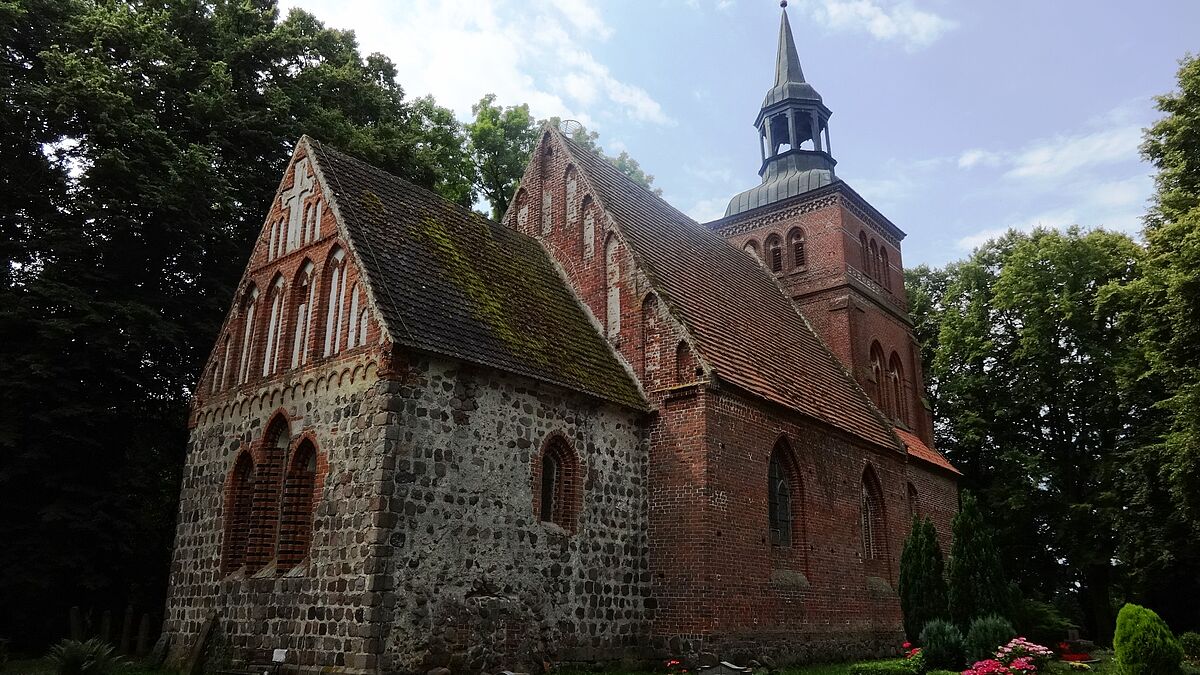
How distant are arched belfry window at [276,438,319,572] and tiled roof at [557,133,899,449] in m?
6.85

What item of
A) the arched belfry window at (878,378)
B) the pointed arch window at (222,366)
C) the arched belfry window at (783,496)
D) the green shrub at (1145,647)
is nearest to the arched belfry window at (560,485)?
the arched belfry window at (783,496)

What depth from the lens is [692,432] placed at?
47.4 ft

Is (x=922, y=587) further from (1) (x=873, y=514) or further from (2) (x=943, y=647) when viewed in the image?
(1) (x=873, y=514)

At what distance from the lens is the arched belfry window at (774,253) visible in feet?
82.9

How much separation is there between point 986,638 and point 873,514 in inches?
266

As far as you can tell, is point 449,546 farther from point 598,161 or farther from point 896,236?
point 896,236

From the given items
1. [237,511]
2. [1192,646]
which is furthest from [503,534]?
[1192,646]

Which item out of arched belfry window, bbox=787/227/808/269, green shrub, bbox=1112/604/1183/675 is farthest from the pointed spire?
green shrub, bbox=1112/604/1183/675

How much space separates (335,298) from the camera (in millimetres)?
12742

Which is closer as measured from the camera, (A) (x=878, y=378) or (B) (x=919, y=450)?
(B) (x=919, y=450)

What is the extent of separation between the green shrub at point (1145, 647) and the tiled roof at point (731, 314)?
6513mm

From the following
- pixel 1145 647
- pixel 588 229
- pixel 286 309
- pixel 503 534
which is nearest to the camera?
pixel 1145 647

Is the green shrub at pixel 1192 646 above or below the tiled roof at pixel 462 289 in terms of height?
below

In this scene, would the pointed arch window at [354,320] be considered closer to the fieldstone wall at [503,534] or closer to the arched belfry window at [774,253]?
the fieldstone wall at [503,534]
